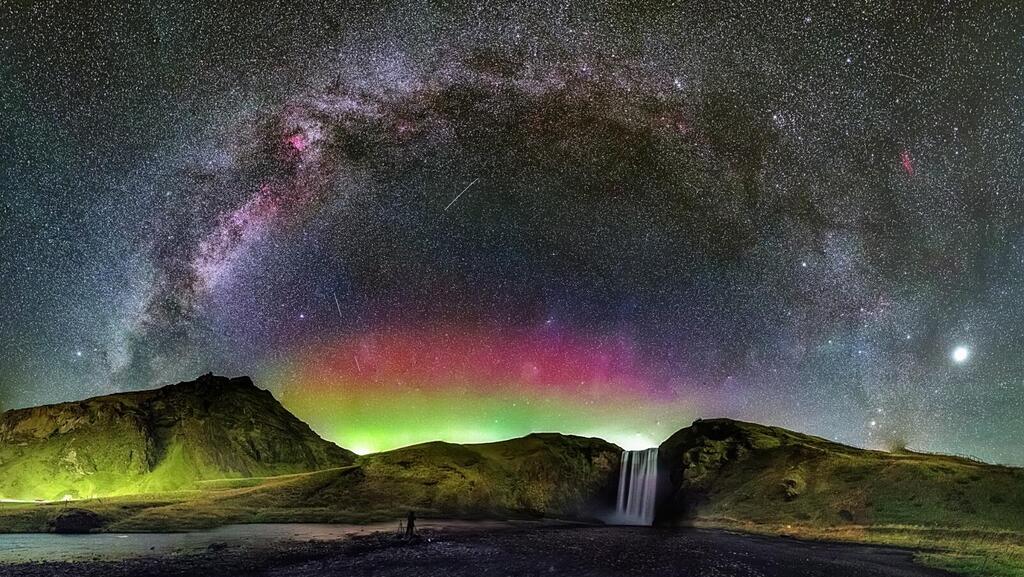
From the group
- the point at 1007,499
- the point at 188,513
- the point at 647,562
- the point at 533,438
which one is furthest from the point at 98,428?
the point at 1007,499

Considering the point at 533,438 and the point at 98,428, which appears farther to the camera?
the point at 98,428

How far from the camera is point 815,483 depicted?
81812 millimetres

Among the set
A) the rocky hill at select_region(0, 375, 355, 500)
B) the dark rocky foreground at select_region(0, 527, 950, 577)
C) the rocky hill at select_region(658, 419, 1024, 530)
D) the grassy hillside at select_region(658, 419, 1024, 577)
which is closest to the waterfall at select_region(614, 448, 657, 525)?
the rocky hill at select_region(658, 419, 1024, 530)

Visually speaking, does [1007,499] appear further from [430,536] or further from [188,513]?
[188,513]

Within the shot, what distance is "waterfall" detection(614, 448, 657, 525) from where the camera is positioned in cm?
11075

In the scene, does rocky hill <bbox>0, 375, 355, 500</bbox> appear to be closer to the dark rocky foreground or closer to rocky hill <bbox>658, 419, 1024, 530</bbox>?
the dark rocky foreground

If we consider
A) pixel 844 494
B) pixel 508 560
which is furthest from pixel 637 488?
pixel 508 560

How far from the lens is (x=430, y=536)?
201ft

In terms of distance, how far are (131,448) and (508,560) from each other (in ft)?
553

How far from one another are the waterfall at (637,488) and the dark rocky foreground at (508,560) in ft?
172

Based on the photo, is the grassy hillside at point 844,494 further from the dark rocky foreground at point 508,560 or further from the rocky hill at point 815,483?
the dark rocky foreground at point 508,560

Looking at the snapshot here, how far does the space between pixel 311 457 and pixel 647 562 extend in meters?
182

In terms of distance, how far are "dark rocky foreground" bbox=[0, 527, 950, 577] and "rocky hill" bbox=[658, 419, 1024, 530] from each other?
12138mm

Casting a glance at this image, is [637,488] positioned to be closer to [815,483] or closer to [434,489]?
[815,483]
